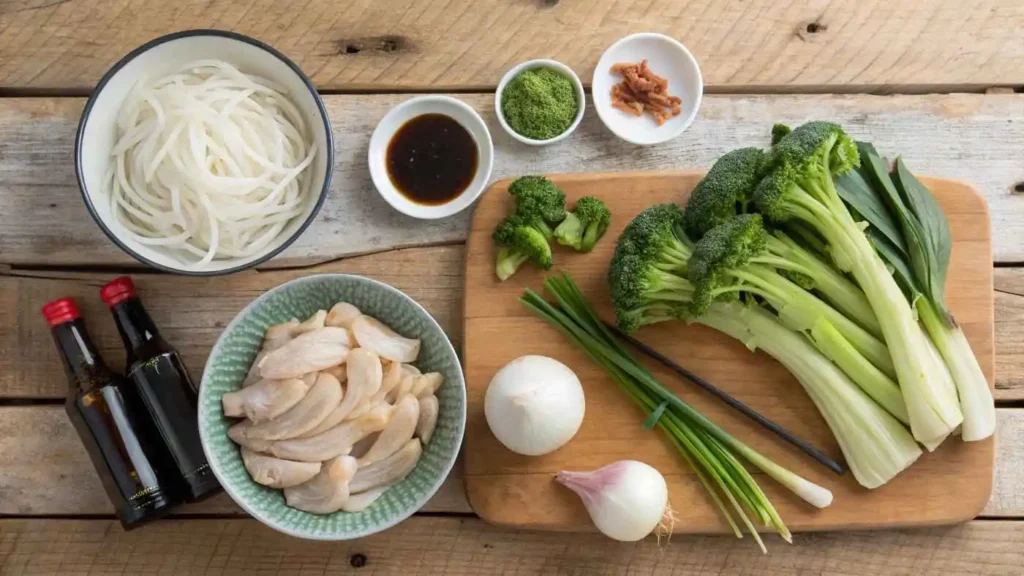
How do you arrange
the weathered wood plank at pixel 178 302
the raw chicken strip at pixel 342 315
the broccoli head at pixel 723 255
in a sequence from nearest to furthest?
the broccoli head at pixel 723 255, the raw chicken strip at pixel 342 315, the weathered wood plank at pixel 178 302

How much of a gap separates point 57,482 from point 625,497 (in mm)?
1448

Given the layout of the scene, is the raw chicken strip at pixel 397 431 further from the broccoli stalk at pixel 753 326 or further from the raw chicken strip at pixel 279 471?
the broccoli stalk at pixel 753 326

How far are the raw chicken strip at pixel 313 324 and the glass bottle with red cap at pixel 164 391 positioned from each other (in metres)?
0.34

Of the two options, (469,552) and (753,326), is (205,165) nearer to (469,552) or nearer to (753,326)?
(469,552)

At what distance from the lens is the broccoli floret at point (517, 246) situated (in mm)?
1880

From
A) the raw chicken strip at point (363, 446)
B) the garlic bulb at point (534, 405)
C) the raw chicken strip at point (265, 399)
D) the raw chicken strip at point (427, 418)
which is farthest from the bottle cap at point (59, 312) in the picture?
the garlic bulb at point (534, 405)

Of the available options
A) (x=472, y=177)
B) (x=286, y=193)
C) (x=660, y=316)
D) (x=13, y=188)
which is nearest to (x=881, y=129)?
(x=660, y=316)

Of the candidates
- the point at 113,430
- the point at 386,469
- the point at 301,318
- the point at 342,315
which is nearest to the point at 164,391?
the point at 113,430

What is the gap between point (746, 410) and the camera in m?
1.87

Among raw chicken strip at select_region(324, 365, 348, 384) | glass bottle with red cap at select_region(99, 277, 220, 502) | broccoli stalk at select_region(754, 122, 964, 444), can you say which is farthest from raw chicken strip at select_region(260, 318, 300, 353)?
broccoli stalk at select_region(754, 122, 964, 444)

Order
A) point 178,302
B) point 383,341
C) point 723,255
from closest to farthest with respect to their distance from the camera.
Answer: point 723,255
point 383,341
point 178,302

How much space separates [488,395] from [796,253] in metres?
0.80

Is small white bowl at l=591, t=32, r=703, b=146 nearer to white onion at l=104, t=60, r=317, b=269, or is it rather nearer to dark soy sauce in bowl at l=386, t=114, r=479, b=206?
dark soy sauce in bowl at l=386, t=114, r=479, b=206

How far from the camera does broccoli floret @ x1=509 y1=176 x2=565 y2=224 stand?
1.89 meters
